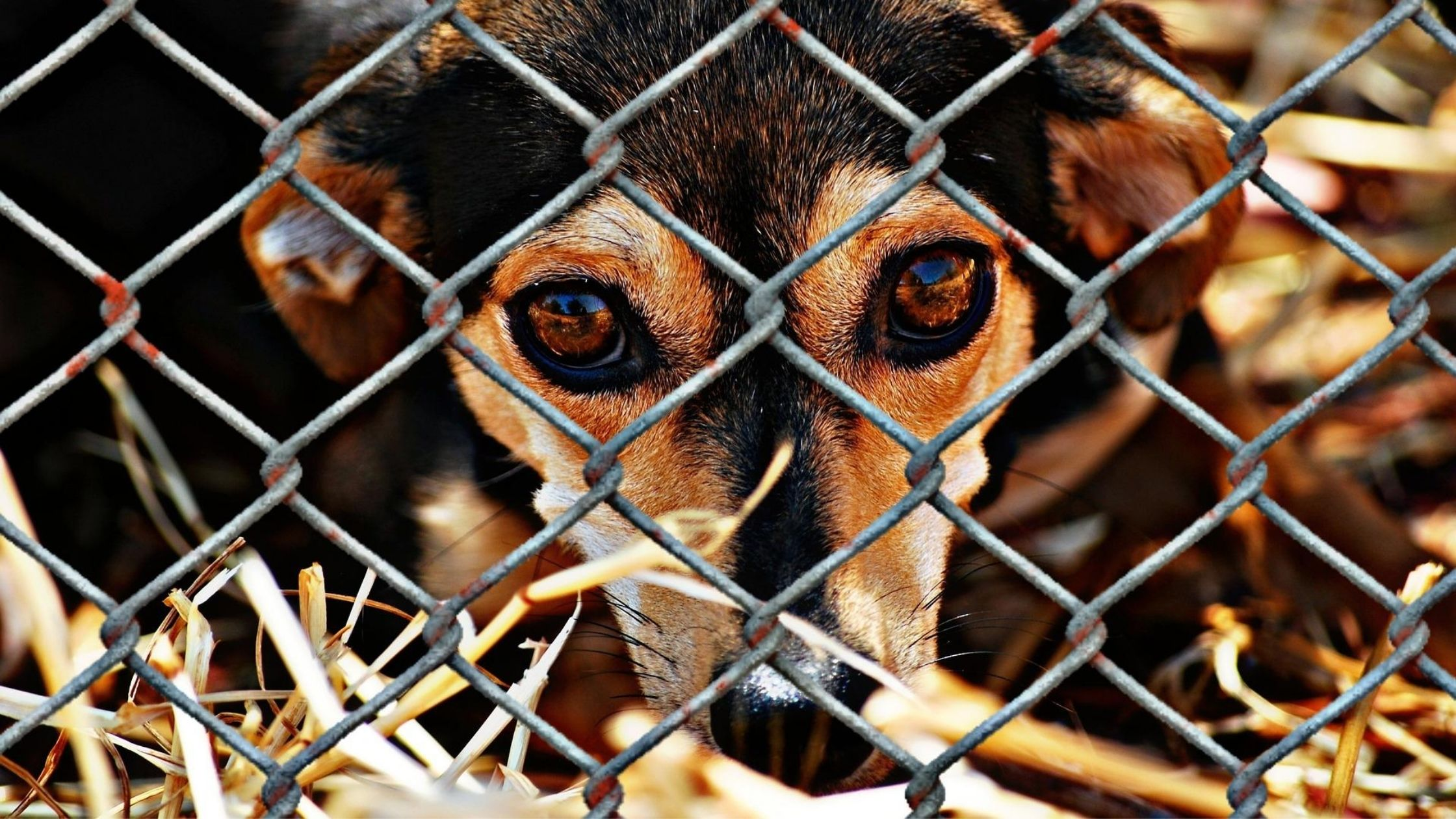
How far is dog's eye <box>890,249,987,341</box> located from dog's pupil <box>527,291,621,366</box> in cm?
49

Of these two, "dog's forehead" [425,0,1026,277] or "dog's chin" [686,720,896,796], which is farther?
"dog's forehead" [425,0,1026,277]

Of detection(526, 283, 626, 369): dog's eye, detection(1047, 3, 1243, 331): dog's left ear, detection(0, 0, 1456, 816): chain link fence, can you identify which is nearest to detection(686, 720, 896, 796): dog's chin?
detection(0, 0, 1456, 816): chain link fence

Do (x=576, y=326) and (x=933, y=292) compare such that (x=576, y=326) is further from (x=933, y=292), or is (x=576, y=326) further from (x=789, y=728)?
(x=789, y=728)

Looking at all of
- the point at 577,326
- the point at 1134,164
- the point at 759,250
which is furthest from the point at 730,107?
the point at 1134,164

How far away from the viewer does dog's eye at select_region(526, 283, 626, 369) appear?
7.37ft

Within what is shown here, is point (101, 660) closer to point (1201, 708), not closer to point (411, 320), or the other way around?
point (411, 320)

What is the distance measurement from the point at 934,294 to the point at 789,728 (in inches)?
32.5

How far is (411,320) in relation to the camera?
2900mm

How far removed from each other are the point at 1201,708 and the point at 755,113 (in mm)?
1701

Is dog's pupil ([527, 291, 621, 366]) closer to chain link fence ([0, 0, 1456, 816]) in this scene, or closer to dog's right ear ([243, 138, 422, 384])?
dog's right ear ([243, 138, 422, 384])

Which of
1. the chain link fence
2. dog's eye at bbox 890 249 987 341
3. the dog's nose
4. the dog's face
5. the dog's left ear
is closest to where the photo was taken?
the chain link fence

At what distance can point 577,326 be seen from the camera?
2275 mm

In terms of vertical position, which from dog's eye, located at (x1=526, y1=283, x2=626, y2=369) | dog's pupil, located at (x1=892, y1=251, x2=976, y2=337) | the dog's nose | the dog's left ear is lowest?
the dog's nose

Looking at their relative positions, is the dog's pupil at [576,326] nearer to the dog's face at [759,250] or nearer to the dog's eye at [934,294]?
the dog's face at [759,250]
